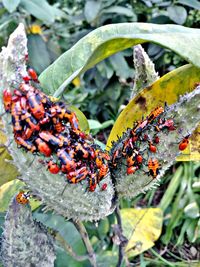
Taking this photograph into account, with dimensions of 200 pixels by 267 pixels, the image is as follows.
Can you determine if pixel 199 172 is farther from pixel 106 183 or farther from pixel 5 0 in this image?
pixel 106 183

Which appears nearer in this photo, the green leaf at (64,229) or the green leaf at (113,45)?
the green leaf at (113,45)

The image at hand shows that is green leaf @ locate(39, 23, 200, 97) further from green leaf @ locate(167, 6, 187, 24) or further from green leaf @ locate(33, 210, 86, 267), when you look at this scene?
green leaf @ locate(167, 6, 187, 24)

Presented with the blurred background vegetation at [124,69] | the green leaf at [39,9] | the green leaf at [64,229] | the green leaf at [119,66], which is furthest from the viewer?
the green leaf at [119,66]

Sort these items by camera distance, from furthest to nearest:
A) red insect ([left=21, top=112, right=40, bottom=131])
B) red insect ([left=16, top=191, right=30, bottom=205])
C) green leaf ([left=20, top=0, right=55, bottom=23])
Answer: green leaf ([left=20, top=0, right=55, bottom=23]) → red insect ([left=16, top=191, right=30, bottom=205]) → red insect ([left=21, top=112, right=40, bottom=131])

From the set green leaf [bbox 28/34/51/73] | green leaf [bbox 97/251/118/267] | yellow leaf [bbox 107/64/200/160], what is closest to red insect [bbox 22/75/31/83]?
yellow leaf [bbox 107/64/200/160]

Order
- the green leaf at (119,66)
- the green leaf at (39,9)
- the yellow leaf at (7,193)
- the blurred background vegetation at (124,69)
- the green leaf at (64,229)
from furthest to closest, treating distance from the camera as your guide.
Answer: the green leaf at (119,66) < the blurred background vegetation at (124,69) < the green leaf at (39,9) < the green leaf at (64,229) < the yellow leaf at (7,193)

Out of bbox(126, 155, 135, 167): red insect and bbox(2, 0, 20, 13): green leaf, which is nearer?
bbox(126, 155, 135, 167): red insect

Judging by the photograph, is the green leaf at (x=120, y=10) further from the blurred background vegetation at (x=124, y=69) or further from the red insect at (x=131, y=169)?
the red insect at (x=131, y=169)

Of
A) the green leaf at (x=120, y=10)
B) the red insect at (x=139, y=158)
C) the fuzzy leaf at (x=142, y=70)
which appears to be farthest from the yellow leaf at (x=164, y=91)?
the green leaf at (x=120, y=10)

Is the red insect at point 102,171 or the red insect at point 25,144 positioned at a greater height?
the red insect at point 25,144
